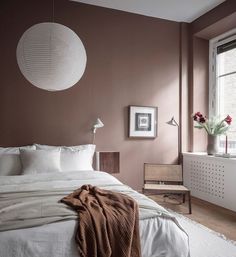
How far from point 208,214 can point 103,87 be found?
2.33m

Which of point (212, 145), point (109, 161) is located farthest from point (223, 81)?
point (109, 161)

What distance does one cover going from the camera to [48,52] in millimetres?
2059

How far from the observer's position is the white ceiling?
3.58 metres

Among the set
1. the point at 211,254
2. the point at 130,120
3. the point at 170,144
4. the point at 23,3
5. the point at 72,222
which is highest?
the point at 23,3

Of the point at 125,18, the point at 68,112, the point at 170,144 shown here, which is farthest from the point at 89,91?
the point at 170,144

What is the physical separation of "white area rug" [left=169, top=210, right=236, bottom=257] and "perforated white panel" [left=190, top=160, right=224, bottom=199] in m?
0.85

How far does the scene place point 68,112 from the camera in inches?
141

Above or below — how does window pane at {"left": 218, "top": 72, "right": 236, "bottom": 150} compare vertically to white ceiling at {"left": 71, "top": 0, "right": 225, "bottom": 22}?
below

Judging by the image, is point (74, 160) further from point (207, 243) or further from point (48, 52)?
point (207, 243)

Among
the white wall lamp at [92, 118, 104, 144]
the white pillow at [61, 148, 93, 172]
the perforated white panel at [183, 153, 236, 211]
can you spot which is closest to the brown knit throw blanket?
the white pillow at [61, 148, 93, 172]

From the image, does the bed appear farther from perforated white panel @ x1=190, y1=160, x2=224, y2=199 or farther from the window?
the window

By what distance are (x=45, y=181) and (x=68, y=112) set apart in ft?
A: 4.54

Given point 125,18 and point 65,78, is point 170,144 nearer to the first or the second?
point 125,18

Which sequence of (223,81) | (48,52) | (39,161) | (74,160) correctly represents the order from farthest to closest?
(223,81), (74,160), (39,161), (48,52)
